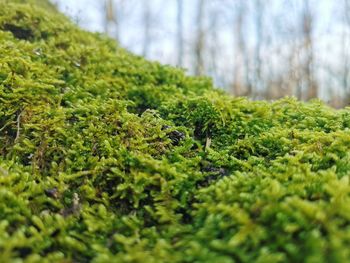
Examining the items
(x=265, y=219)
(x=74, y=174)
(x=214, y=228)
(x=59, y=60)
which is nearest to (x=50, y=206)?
(x=74, y=174)

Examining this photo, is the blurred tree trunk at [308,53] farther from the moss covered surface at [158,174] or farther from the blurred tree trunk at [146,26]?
the moss covered surface at [158,174]

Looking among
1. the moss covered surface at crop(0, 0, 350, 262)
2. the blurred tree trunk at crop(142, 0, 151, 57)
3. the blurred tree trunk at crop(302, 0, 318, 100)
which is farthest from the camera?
the blurred tree trunk at crop(142, 0, 151, 57)

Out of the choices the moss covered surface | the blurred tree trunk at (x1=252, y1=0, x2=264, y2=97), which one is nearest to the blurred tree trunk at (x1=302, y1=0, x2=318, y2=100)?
the blurred tree trunk at (x1=252, y1=0, x2=264, y2=97)

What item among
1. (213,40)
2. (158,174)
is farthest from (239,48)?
(158,174)

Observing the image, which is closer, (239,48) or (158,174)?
(158,174)

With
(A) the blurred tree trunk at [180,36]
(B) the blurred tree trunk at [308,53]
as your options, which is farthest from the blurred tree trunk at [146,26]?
(B) the blurred tree trunk at [308,53]

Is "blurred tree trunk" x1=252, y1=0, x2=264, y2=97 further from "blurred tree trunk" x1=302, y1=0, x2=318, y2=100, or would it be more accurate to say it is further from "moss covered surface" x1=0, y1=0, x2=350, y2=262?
"moss covered surface" x1=0, y1=0, x2=350, y2=262

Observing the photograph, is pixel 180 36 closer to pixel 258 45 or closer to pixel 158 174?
pixel 258 45

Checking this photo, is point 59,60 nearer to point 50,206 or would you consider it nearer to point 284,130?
point 50,206
